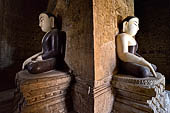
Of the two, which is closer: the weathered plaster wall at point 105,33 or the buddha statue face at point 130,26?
the weathered plaster wall at point 105,33

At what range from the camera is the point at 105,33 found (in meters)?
1.37

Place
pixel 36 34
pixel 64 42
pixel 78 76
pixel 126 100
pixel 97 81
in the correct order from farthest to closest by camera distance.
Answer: pixel 36 34 < pixel 64 42 < pixel 78 76 < pixel 126 100 < pixel 97 81

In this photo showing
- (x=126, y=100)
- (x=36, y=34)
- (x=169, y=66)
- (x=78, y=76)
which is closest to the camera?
(x=126, y=100)

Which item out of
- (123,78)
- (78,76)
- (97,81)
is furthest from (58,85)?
(123,78)

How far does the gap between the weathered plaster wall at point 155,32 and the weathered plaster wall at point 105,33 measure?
4.21 meters

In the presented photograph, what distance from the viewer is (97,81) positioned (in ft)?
4.02

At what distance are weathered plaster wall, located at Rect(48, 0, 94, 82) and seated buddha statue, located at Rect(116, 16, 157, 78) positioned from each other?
0.63 metres

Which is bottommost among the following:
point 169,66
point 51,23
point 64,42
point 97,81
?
point 169,66

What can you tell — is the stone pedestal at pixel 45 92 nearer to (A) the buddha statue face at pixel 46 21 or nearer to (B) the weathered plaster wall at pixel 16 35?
(A) the buddha statue face at pixel 46 21

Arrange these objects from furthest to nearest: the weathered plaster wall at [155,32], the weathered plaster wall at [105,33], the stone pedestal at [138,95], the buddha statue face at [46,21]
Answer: the weathered plaster wall at [155,32] < the buddha statue face at [46,21] < the weathered plaster wall at [105,33] < the stone pedestal at [138,95]

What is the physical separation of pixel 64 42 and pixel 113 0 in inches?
45.1

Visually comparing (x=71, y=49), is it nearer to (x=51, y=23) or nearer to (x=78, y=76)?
(x=78, y=76)

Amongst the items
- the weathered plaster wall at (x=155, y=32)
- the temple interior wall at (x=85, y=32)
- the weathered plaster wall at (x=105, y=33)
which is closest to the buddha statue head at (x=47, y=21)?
the temple interior wall at (x=85, y=32)

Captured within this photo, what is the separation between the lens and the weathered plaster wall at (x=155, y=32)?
4.34 metres
